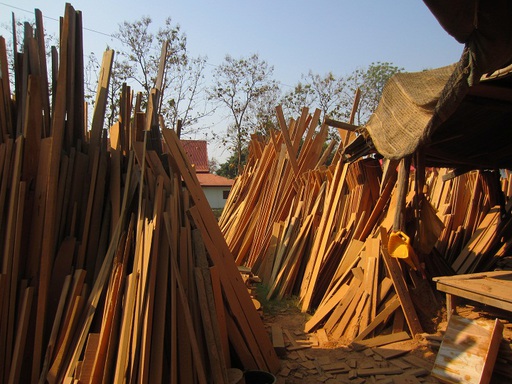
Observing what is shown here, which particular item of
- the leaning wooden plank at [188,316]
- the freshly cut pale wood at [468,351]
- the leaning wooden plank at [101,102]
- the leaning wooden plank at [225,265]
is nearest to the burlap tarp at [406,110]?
the freshly cut pale wood at [468,351]

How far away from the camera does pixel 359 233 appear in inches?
255

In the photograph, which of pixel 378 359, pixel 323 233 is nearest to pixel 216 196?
pixel 323 233

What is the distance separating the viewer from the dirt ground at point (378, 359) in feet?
14.0

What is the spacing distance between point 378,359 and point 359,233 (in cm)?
211

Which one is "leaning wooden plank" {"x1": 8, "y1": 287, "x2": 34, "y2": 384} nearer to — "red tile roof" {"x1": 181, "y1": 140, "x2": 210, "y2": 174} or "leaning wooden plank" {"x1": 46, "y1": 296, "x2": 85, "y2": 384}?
"leaning wooden plank" {"x1": 46, "y1": 296, "x2": 85, "y2": 384}

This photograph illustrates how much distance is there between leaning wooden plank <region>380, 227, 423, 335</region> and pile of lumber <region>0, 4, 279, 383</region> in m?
1.82

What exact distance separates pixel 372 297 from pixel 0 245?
13.4 ft

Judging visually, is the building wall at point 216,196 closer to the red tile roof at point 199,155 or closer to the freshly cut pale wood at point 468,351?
the red tile roof at point 199,155

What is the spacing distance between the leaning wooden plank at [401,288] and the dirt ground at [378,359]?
160 millimetres

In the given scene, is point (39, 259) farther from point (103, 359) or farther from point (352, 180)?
point (352, 180)

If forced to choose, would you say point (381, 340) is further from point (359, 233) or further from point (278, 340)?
point (359, 233)

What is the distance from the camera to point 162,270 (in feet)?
11.5

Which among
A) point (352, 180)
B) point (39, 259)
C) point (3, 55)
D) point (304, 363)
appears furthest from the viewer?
point (352, 180)

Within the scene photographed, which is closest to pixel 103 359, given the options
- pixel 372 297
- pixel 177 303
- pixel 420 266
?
pixel 177 303
